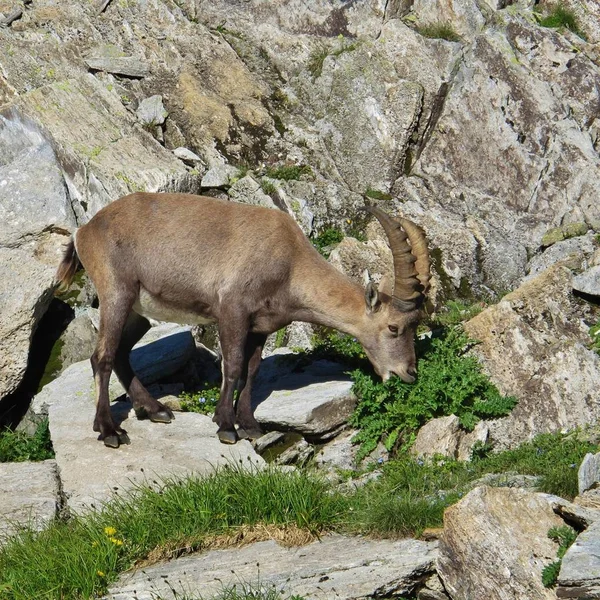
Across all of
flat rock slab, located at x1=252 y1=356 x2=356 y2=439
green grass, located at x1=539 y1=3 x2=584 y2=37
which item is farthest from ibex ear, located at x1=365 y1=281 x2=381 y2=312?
green grass, located at x1=539 y1=3 x2=584 y2=37

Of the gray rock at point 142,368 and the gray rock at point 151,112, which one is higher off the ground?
the gray rock at point 151,112

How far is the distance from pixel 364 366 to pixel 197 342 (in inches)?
101

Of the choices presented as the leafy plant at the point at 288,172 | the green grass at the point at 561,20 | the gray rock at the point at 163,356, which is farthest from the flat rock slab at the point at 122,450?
the green grass at the point at 561,20

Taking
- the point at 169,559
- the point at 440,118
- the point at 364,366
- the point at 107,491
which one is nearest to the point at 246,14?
the point at 440,118

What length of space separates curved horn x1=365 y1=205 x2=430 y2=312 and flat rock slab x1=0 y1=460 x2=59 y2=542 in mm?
4198

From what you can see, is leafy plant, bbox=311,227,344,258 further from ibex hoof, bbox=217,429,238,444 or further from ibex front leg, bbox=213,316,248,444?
ibex hoof, bbox=217,429,238,444

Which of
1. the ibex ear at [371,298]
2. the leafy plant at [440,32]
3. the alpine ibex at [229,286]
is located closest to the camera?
the alpine ibex at [229,286]

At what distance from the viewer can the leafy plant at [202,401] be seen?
35.5 feet

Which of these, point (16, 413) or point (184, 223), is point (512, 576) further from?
point (16, 413)

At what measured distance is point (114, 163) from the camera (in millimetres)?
13562

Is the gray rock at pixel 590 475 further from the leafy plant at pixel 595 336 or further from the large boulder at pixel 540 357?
the leafy plant at pixel 595 336

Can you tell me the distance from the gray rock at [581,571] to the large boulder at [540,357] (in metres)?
4.00

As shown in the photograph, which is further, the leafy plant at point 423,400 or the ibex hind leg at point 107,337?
the ibex hind leg at point 107,337

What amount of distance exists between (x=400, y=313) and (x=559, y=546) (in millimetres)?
4479
